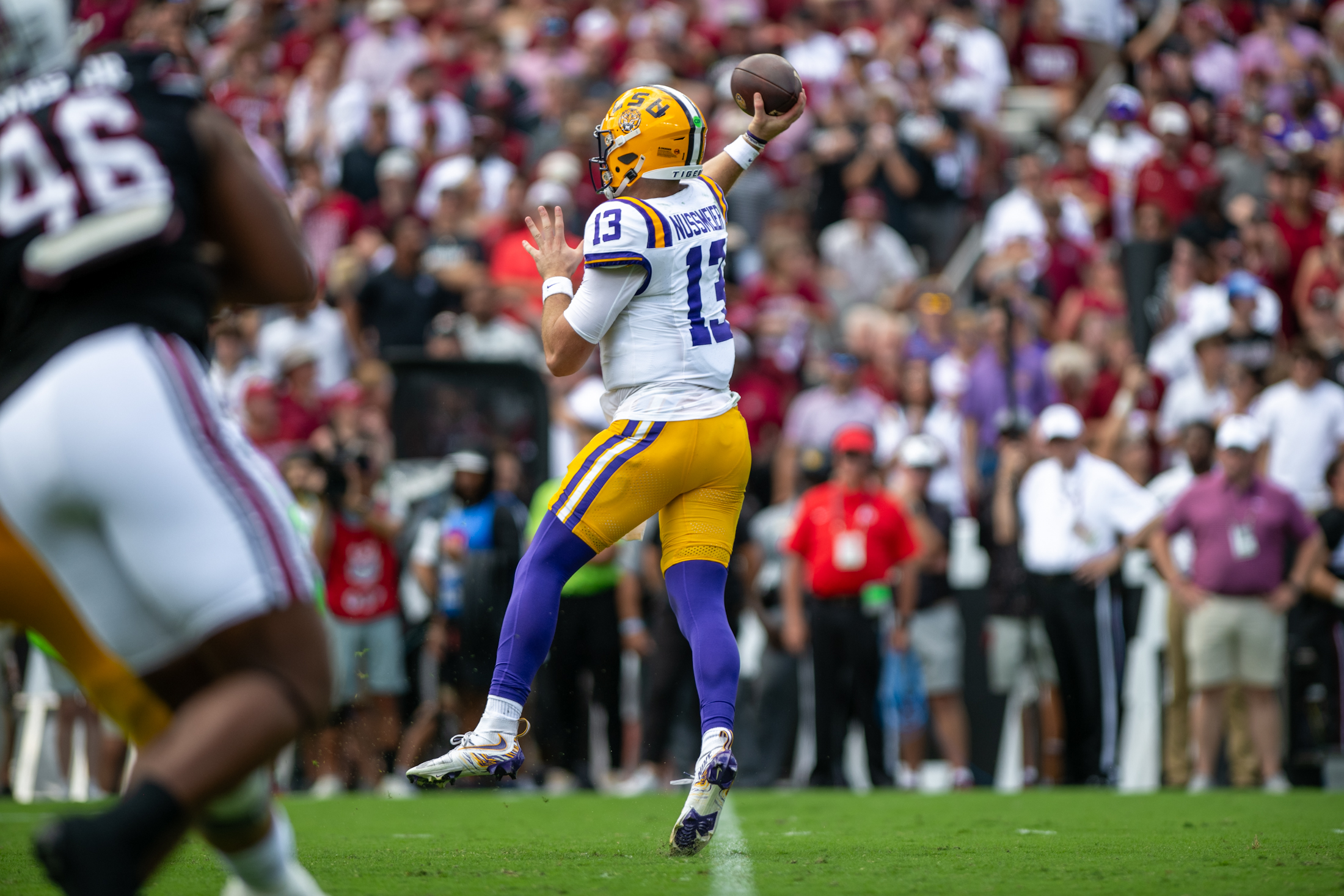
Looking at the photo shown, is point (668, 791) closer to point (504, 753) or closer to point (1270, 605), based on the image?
point (1270, 605)

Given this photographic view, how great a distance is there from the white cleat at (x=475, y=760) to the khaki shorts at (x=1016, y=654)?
6.46 metres

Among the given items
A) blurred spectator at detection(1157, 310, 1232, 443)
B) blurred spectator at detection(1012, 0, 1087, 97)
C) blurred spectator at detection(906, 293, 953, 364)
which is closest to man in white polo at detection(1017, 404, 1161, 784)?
blurred spectator at detection(1157, 310, 1232, 443)

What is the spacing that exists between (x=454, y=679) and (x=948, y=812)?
14.5ft

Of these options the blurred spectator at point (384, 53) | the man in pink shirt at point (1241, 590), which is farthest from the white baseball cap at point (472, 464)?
the blurred spectator at point (384, 53)

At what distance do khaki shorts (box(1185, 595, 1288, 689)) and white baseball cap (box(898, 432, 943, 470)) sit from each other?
2.17m

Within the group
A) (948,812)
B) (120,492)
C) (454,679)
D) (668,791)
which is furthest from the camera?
(454,679)

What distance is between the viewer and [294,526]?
10.5 ft

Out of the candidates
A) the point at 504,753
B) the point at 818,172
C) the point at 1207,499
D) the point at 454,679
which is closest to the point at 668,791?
the point at 454,679

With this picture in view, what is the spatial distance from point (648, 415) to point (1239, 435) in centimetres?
632

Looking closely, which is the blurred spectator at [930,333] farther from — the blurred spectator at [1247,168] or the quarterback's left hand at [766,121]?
the quarterback's left hand at [766,121]

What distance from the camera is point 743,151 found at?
623cm

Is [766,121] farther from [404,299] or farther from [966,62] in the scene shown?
[966,62]

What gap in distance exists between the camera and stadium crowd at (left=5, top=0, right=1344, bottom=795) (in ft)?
36.1

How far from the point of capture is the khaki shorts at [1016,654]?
11.4 metres
